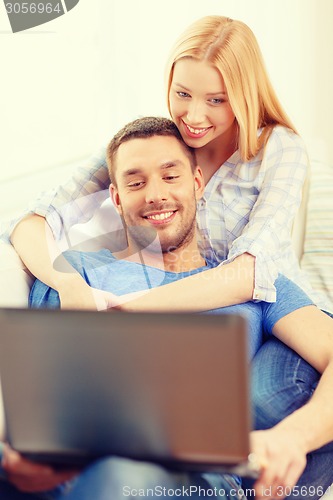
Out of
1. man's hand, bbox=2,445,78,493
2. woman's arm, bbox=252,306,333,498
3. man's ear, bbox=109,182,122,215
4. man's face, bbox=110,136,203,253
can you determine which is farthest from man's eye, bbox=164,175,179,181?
man's hand, bbox=2,445,78,493

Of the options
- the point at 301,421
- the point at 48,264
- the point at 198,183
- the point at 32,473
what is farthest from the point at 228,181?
the point at 32,473

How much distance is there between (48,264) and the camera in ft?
4.21

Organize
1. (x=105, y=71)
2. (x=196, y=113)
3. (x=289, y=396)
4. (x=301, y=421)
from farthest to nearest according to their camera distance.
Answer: (x=105, y=71) < (x=196, y=113) < (x=289, y=396) < (x=301, y=421)

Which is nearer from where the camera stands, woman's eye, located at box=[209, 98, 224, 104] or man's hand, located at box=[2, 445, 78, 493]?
man's hand, located at box=[2, 445, 78, 493]

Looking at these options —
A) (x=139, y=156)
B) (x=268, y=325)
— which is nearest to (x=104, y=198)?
(x=139, y=156)

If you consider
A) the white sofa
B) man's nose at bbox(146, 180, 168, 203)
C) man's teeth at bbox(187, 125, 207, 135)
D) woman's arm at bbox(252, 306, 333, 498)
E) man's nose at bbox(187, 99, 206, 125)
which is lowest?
the white sofa

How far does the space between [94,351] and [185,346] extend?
10cm

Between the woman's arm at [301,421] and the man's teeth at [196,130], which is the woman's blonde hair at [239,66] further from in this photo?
the woman's arm at [301,421]

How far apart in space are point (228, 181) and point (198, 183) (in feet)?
0.20

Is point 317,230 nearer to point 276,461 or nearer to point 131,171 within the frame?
point 131,171

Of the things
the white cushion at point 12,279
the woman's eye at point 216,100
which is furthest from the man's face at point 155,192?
the white cushion at point 12,279

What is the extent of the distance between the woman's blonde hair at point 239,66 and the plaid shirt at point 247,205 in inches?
1.8

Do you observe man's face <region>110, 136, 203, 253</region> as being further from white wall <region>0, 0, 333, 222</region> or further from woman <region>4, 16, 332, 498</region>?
white wall <region>0, 0, 333, 222</region>

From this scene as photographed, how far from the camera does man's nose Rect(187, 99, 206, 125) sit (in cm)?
138
